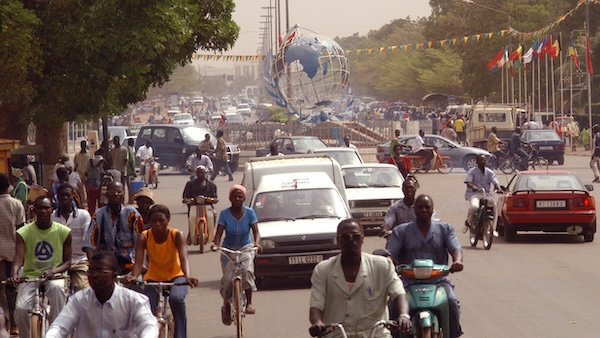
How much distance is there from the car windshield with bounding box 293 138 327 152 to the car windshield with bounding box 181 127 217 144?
3.81 meters

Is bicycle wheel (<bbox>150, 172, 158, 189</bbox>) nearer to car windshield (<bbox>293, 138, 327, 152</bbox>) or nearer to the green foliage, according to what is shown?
car windshield (<bbox>293, 138, 327, 152</bbox>)

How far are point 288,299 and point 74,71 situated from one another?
12163 millimetres

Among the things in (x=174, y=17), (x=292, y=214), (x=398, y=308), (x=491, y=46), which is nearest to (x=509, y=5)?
(x=491, y=46)

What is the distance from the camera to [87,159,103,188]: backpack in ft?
88.2

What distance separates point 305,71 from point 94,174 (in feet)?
130

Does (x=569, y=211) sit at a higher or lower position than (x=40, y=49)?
lower

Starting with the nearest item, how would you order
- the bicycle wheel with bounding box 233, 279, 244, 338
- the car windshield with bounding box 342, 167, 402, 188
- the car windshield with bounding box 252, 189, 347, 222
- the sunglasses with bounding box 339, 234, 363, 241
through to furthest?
the sunglasses with bounding box 339, 234, 363, 241 < the bicycle wheel with bounding box 233, 279, 244, 338 < the car windshield with bounding box 252, 189, 347, 222 < the car windshield with bounding box 342, 167, 402, 188

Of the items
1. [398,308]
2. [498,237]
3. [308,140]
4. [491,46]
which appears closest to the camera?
[398,308]

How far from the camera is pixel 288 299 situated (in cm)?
1583

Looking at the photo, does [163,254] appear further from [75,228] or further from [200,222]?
[200,222]

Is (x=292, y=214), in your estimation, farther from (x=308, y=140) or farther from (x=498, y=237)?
(x=308, y=140)

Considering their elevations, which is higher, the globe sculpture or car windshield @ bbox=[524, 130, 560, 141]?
the globe sculpture

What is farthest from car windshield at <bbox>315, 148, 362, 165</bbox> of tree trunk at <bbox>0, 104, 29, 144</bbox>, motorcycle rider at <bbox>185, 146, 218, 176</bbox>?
tree trunk at <bbox>0, 104, 29, 144</bbox>

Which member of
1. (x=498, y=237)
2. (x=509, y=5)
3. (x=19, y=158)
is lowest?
(x=498, y=237)
